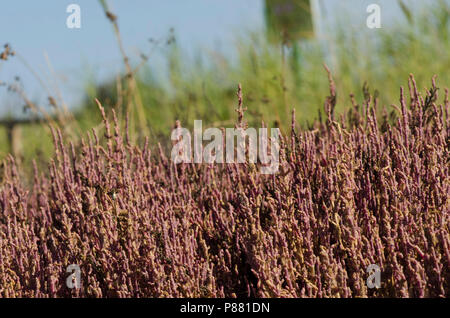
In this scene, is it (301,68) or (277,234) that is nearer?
(277,234)

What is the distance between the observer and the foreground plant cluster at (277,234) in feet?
6.91

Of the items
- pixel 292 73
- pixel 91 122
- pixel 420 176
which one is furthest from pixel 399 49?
pixel 420 176

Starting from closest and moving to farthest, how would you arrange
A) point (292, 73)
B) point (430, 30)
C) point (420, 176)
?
point (420, 176) < point (430, 30) < point (292, 73)

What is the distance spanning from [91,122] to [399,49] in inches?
181

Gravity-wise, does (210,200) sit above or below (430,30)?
below

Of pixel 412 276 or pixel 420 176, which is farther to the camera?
pixel 420 176

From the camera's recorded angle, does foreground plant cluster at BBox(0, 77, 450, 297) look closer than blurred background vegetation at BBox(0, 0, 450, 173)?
Yes

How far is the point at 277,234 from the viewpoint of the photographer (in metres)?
2.12

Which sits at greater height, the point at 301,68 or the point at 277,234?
the point at 301,68

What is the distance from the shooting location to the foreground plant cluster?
82.9 inches

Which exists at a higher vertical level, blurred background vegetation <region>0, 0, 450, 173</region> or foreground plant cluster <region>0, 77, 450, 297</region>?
blurred background vegetation <region>0, 0, 450, 173</region>
